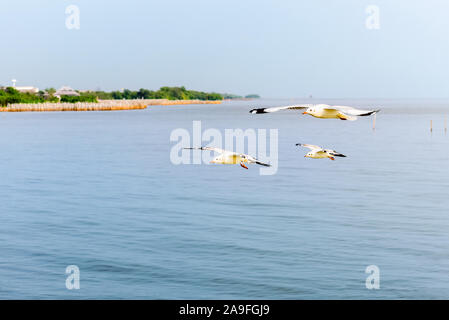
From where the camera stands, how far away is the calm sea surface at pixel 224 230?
26.5 meters

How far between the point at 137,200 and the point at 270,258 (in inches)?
716

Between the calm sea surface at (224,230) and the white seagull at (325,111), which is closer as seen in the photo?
the white seagull at (325,111)

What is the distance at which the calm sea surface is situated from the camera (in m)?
26.5

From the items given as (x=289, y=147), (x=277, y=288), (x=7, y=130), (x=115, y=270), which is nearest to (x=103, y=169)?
(x=289, y=147)

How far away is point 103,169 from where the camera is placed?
65.2 m

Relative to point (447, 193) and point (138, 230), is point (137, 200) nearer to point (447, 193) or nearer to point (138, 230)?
point (138, 230)

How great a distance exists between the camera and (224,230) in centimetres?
3484

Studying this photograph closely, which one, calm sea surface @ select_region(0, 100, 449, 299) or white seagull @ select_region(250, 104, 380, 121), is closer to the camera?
white seagull @ select_region(250, 104, 380, 121)

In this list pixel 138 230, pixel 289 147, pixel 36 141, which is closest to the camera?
pixel 138 230

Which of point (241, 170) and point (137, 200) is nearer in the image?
point (137, 200)

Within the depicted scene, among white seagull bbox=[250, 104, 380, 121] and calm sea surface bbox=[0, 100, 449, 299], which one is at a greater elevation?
white seagull bbox=[250, 104, 380, 121]

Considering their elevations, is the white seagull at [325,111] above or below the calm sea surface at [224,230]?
above

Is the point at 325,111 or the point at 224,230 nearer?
the point at 325,111

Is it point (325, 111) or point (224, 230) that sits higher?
point (325, 111)
